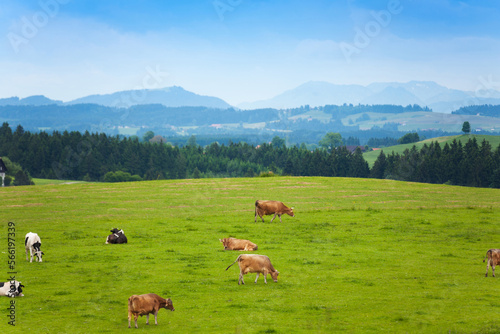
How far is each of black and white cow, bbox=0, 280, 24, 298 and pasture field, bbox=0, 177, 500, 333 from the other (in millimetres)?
394

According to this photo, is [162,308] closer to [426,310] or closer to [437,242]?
[426,310]

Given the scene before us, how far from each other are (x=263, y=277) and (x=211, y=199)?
33.4m

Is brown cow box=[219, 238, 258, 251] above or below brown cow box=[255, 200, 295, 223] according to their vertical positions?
below

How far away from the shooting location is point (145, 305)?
17.1 metres

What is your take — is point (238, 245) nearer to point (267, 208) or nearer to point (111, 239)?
point (111, 239)

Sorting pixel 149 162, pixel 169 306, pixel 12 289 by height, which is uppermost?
pixel 149 162

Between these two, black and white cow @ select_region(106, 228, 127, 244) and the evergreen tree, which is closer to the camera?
black and white cow @ select_region(106, 228, 127, 244)

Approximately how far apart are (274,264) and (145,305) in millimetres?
10096

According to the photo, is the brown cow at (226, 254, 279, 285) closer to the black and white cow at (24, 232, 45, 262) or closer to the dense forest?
the black and white cow at (24, 232, 45, 262)

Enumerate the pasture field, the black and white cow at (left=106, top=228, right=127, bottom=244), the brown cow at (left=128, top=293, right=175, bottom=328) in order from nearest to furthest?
the brown cow at (left=128, top=293, right=175, bottom=328) < the pasture field < the black and white cow at (left=106, top=228, right=127, bottom=244)

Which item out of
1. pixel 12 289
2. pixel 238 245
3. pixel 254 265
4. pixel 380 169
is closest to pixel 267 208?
pixel 238 245

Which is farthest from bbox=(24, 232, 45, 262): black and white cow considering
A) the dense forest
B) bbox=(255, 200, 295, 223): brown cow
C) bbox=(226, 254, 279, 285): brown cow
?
the dense forest

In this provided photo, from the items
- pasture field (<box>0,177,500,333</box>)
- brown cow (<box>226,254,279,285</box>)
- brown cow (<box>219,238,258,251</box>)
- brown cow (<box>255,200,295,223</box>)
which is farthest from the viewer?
brown cow (<box>255,200,295,223</box>)

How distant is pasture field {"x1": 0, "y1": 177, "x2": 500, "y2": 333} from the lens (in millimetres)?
17391
